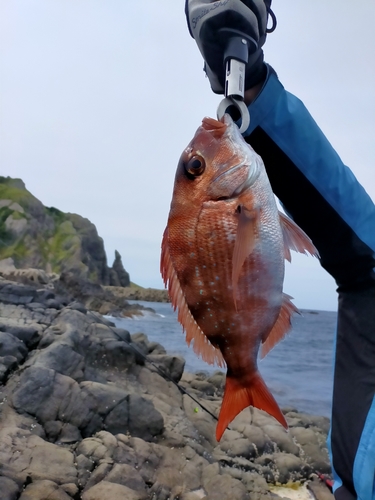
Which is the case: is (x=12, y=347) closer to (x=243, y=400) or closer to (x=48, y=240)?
(x=243, y=400)

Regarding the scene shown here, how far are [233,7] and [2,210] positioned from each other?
2705 inches

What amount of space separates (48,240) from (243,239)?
70123 mm

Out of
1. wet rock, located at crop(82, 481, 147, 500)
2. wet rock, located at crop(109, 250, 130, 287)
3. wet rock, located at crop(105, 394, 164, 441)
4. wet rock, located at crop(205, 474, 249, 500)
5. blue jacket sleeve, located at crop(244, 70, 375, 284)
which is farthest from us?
wet rock, located at crop(109, 250, 130, 287)

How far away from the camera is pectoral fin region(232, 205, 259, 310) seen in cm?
159

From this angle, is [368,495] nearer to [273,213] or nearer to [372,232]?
[372,232]

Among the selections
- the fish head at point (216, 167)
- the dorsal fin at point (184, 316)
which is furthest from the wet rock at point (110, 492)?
the fish head at point (216, 167)

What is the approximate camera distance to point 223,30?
1770 mm

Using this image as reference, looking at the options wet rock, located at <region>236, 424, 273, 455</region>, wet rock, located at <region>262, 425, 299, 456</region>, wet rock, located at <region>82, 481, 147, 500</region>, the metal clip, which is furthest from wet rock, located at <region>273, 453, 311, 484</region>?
the metal clip

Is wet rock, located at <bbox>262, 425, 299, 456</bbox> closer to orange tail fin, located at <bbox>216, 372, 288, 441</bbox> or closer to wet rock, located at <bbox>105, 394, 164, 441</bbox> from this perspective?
wet rock, located at <bbox>105, 394, 164, 441</bbox>

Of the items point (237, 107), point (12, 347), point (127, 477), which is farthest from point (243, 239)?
point (12, 347)

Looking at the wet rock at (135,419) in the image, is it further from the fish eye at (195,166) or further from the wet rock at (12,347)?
the fish eye at (195,166)

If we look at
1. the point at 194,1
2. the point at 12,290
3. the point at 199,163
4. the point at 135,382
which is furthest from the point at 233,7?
the point at 12,290

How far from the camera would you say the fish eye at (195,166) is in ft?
5.66

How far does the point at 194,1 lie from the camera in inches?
76.8
